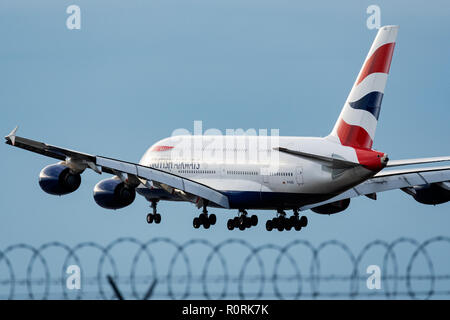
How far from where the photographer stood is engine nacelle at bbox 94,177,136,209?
86.0m

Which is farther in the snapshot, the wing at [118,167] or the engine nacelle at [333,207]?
the engine nacelle at [333,207]

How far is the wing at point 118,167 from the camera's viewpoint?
74.2 metres

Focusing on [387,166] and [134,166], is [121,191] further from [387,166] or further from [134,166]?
[387,166]

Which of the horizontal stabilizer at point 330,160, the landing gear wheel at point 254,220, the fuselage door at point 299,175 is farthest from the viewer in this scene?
the landing gear wheel at point 254,220

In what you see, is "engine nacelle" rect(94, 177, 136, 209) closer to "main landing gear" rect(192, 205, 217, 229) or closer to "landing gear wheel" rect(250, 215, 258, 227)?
"main landing gear" rect(192, 205, 217, 229)

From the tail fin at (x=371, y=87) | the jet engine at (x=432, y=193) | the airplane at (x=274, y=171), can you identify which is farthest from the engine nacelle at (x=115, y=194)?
the jet engine at (x=432, y=193)

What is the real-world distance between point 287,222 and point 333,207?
429cm

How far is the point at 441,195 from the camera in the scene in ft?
290

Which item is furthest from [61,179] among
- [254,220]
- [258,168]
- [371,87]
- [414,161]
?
[414,161]

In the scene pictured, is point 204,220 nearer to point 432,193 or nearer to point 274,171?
point 274,171

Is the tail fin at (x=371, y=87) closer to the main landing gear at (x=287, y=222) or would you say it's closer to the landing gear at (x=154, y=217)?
the main landing gear at (x=287, y=222)

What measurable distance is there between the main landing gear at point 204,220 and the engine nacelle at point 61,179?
1011 centimetres

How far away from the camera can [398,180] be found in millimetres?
85438

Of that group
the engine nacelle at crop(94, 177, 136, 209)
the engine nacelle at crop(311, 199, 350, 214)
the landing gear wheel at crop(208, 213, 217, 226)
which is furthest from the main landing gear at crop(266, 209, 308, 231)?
the engine nacelle at crop(94, 177, 136, 209)
